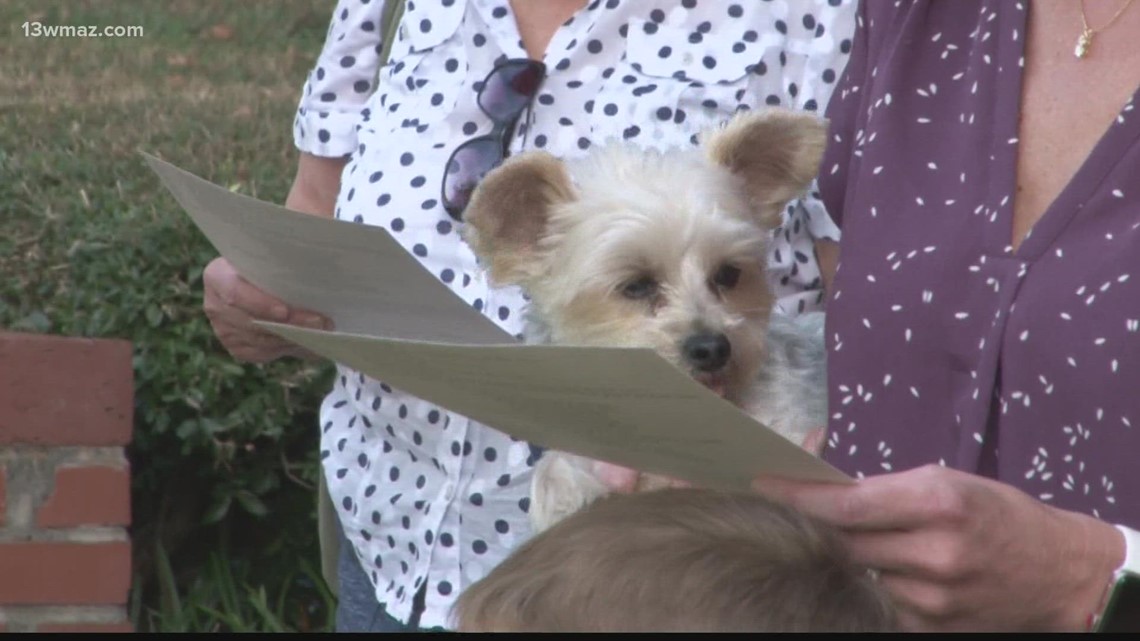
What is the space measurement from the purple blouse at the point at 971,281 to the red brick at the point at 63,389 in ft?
5.83

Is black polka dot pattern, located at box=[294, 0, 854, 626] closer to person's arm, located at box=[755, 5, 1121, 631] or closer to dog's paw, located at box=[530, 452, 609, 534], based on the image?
dog's paw, located at box=[530, 452, 609, 534]

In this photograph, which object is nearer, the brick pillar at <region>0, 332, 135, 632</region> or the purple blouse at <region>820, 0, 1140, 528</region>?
the purple blouse at <region>820, 0, 1140, 528</region>

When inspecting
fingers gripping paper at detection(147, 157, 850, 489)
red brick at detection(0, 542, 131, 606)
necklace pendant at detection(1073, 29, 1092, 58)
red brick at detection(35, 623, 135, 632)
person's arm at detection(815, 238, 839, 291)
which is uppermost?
necklace pendant at detection(1073, 29, 1092, 58)

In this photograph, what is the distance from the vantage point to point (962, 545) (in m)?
1.54

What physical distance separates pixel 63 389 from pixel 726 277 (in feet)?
5.05

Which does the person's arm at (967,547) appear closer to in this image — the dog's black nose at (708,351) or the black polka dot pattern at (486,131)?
the dog's black nose at (708,351)

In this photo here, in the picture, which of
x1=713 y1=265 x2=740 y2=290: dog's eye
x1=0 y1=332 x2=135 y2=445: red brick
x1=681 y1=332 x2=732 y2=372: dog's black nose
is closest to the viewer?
x1=681 y1=332 x2=732 y2=372: dog's black nose

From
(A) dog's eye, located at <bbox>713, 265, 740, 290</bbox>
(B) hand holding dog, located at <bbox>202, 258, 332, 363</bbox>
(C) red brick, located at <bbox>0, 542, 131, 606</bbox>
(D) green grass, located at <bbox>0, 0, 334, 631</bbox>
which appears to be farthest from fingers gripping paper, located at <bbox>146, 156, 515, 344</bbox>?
(D) green grass, located at <bbox>0, 0, 334, 631</bbox>

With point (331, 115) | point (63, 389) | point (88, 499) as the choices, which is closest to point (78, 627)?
point (88, 499)

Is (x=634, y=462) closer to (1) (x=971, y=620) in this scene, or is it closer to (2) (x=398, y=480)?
(1) (x=971, y=620)

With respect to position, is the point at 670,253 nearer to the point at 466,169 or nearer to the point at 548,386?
the point at 466,169

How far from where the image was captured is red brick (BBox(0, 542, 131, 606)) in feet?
11.6

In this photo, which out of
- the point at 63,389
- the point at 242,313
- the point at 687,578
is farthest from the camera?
the point at 63,389

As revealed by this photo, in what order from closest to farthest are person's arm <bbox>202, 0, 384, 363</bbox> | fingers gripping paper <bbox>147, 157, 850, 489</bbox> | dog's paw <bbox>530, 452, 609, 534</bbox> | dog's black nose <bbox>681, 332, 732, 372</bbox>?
fingers gripping paper <bbox>147, 157, 850, 489</bbox>
dog's paw <bbox>530, 452, 609, 534</bbox>
dog's black nose <bbox>681, 332, 732, 372</bbox>
person's arm <bbox>202, 0, 384, 363</bbox>
